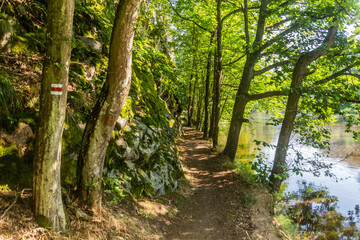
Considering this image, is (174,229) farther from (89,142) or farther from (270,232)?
(89,142)

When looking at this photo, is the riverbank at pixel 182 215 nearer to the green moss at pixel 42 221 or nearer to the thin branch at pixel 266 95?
the green moss at pixel 42 221

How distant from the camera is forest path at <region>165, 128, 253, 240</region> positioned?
5.57 m

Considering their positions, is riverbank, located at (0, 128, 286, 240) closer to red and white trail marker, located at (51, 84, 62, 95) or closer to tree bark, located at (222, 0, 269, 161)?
red and white trail marker, located at (51, 84, 62, 95)

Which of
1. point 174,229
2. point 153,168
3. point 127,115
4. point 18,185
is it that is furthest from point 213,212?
point 18,185

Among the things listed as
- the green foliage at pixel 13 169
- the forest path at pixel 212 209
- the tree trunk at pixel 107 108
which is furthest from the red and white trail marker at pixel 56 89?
the forest path at pixel 212 209

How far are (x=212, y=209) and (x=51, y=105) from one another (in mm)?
5576

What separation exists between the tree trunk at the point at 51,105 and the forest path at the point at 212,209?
3017mm

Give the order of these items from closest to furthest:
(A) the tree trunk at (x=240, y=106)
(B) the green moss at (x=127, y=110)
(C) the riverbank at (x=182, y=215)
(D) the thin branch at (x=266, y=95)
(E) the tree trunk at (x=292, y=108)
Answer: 1. (C) the riverbank at (x=182, y=215)
2. (B) the green moss at (x=127, y=110)
3. (E) the tree trunk at (x=292, y=108)
4. (D) the thin branch at (x=266, y=95)
5. (A) the tree trunk at (x=240, y=106)

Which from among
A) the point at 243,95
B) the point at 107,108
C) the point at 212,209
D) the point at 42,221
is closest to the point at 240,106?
the point at 243,95

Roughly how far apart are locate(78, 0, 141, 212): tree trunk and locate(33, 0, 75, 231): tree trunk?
68cm

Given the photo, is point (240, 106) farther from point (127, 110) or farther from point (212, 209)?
point (127, 110)

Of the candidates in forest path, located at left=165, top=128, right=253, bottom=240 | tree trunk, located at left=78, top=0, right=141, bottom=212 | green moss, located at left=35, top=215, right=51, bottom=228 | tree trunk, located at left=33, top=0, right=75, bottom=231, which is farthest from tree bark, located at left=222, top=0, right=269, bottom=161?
green moss, located at left=35, top=215, right=51, bottom=228

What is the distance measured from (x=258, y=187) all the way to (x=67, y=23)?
7.74 meters

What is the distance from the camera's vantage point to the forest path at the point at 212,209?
557cm
